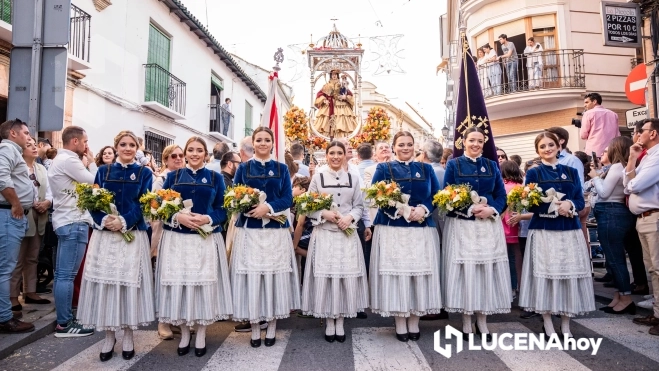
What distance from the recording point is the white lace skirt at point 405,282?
452cm

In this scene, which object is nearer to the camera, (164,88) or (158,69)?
(158,69)

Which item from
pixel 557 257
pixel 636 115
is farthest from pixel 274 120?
pixel 636 115

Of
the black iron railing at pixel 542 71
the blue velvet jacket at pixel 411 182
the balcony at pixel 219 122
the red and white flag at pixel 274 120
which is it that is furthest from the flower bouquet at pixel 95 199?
the balcony at pixel 219 122

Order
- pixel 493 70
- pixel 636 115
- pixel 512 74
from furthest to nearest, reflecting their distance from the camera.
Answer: pixel 493 70 → pixel 512 74 → pixel 636 115

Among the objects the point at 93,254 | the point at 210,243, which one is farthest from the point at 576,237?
the point at 93,254

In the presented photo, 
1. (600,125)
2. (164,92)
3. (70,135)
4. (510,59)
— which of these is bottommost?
(70,135)

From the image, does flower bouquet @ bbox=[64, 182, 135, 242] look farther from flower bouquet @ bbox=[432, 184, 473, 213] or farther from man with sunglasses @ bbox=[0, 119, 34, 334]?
flower bouquet @ bbox=[432, 184, 473, 213]

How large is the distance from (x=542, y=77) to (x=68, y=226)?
13.4 m

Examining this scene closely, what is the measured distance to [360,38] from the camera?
13531 mm

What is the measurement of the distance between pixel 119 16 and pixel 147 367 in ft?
39.7

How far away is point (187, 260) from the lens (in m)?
4.29

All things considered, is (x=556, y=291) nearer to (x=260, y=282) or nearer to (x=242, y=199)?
(x=260, y=282)

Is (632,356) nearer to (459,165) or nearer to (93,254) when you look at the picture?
(459,165)

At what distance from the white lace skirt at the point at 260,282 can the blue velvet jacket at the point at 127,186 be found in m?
0.98
